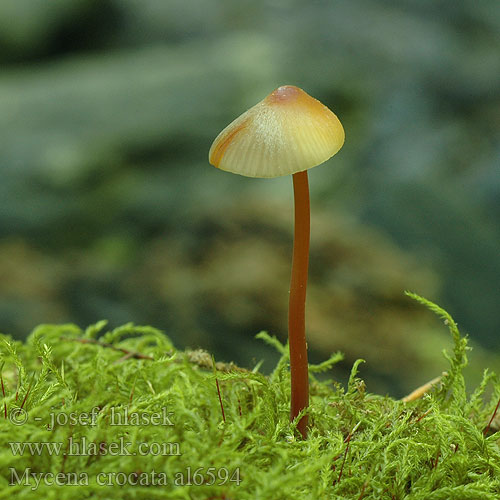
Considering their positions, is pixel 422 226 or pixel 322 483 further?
pixel 422 226

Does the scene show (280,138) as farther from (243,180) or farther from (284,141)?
(243,180)

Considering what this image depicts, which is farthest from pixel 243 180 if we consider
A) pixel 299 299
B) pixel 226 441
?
pixel 226 441

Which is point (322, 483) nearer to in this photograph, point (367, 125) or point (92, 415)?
point (92, 415)

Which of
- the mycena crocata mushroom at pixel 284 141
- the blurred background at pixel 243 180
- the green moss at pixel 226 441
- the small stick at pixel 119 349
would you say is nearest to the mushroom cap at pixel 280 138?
the mycena crocata mushroom at pixel 284 141

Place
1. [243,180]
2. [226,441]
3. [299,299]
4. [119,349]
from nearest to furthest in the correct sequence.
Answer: [226,441] → [299,299] → [119,349] → [243,180]

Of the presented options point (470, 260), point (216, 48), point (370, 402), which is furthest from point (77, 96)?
point (370, 402)

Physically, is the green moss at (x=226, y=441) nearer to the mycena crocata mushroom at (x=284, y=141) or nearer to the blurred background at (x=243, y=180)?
the mycena crocata mushroom at (x=284, y=141)

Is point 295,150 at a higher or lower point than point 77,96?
higher
